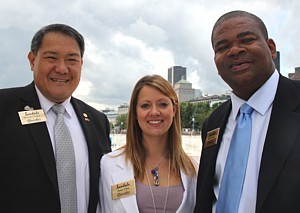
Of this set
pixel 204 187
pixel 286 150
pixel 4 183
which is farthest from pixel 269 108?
pixel 4 183

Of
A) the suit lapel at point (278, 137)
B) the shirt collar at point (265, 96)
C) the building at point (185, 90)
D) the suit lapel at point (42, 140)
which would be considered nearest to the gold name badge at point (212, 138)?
the shirt collar at point (265, 96)

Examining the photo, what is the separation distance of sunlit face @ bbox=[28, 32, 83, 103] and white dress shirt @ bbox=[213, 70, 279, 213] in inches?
72.0

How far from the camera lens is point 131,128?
12.0 feet

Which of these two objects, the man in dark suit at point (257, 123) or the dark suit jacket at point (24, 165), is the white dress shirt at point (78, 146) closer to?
the dark suit jacket at point (24, 165)

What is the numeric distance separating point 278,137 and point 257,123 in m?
0.27

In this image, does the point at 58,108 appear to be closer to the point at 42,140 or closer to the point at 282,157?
the point at 42,140

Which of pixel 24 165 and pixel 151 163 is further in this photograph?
pixel 151 163

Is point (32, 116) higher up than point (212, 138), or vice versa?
point (32, 116)

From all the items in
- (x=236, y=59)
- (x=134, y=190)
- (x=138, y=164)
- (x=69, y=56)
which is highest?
(x=69, y=56)

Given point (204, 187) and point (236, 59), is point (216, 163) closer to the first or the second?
point (204, 187)

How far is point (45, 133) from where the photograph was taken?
10.1ft

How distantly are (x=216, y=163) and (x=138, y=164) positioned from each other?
0.92 m

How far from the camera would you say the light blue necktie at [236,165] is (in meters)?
2.51

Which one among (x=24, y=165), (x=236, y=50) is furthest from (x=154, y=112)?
(x=24, y=165)
